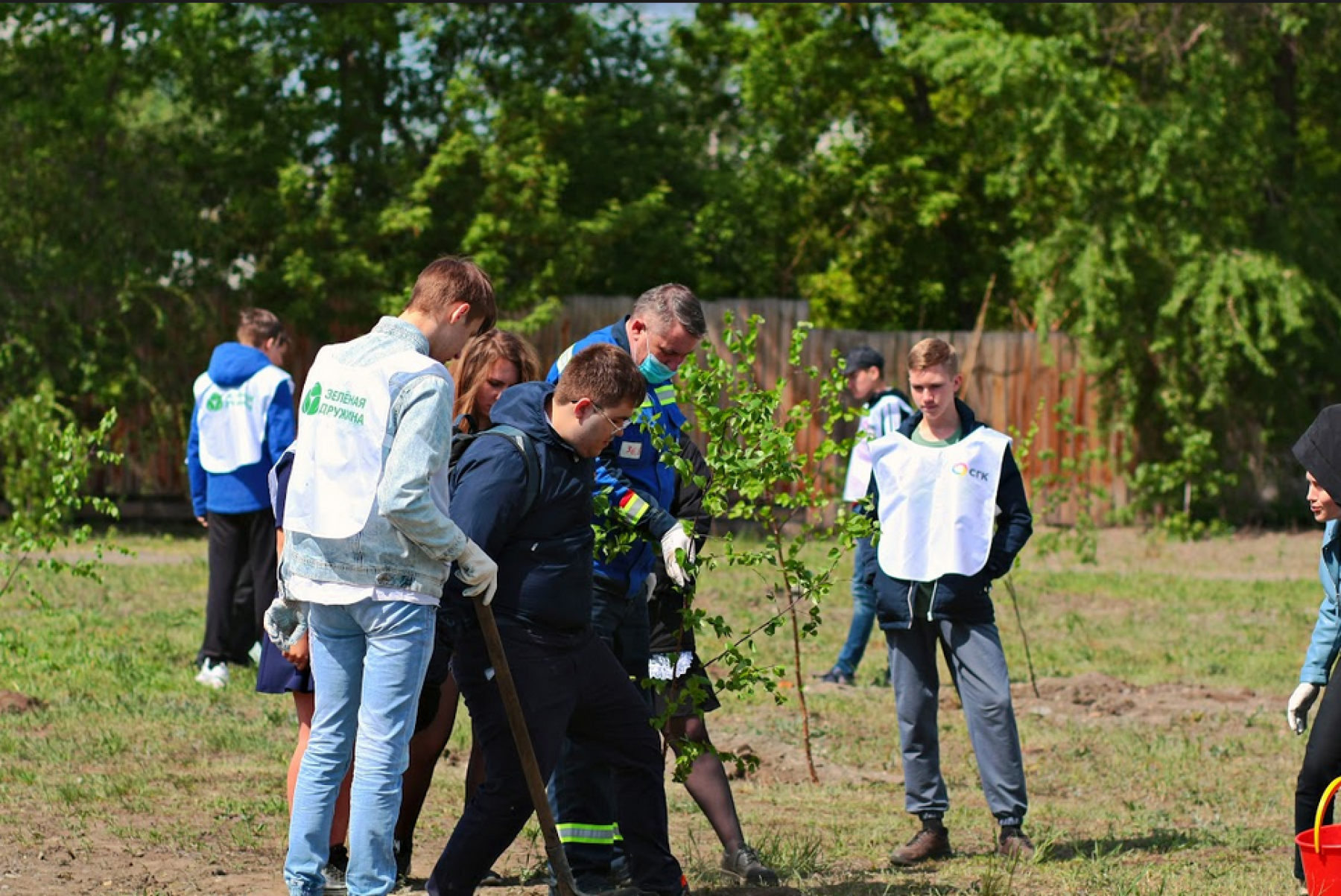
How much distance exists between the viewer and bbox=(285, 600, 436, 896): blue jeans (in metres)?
4.37

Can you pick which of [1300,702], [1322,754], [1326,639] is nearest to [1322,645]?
[1326,639]

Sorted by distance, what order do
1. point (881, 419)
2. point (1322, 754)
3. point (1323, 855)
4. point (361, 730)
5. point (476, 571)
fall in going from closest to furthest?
point (476, 571) < point (361, 730) < point (1323, 855) < point (1322, 754) < point (881, 419)

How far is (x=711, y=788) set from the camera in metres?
5.54

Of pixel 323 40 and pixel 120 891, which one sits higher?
pixel 323 40

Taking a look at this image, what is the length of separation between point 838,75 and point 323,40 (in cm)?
749

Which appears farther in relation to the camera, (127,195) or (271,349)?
(127,195)

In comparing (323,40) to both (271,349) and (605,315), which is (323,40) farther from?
(271,349)

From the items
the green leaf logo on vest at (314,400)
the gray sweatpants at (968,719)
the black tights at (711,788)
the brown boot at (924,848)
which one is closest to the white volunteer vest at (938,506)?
the gray sweatpants at (968,719)

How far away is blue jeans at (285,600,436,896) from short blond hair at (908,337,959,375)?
245 cm

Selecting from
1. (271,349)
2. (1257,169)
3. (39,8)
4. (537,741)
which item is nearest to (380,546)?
(537,741)

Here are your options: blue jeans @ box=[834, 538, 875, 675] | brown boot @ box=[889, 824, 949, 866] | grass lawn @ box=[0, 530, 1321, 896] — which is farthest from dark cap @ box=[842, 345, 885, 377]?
brown boot @ box=[889, 824, 949, 866]

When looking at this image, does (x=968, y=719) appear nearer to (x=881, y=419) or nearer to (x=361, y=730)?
(x=361, y=730)

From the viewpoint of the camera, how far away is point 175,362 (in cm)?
1712

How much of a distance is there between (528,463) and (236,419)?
4725mm
